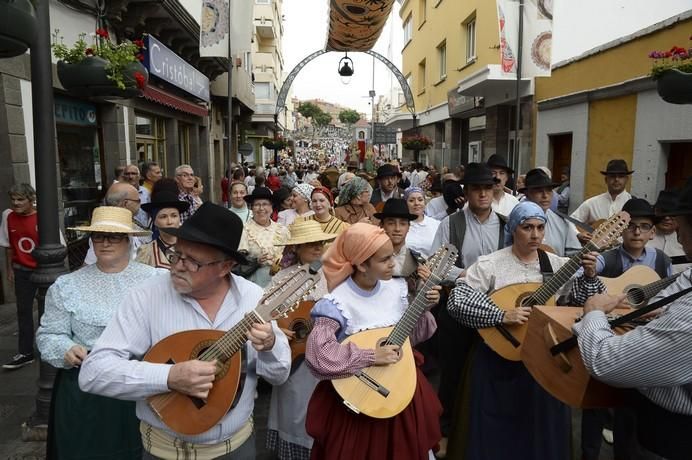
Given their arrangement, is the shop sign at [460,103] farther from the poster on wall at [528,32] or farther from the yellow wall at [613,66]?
the poster on wall at [528,32]

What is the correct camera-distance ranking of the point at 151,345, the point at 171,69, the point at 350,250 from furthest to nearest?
the point at 171,69
the point at 350,250
the point at 151,345

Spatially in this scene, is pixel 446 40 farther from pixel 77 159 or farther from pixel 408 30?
pixel 77 159

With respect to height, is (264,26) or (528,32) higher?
(264,26)

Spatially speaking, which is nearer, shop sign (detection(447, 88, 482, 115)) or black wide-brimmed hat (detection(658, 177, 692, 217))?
black wide-brimmed hat (detection(658, 177, 692, 217))

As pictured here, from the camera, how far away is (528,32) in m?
6.71

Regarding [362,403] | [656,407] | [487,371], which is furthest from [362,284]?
[656,407]

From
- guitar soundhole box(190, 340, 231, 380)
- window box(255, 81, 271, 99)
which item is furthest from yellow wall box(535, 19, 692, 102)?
window box(255, 81, 271, 99)

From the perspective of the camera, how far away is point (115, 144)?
9.87 metres

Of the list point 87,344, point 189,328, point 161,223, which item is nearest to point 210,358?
point 189,328

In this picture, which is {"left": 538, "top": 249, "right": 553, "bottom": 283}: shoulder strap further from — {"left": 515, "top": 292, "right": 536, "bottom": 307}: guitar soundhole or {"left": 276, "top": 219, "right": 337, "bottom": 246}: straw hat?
{"left": 276, "top": 219, "right": 337, "bottom": 246}: straw hat

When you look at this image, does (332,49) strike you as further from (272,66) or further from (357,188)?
(272,66)

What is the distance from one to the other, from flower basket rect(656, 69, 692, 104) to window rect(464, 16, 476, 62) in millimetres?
13711

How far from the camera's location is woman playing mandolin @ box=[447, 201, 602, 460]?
315cm

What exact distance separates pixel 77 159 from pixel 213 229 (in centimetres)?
816
